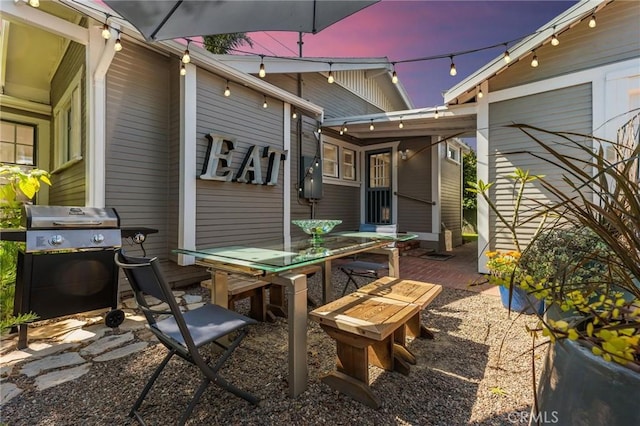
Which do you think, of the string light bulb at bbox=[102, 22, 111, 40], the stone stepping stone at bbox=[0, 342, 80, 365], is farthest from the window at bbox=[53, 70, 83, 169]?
the stone stepping stone at bbox=[0, 342, 80, 365]

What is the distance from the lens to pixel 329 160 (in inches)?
283

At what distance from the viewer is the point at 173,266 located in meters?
4.30

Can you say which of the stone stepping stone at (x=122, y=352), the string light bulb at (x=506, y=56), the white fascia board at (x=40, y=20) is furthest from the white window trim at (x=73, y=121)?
the string light bulb at (x=506, y=56)

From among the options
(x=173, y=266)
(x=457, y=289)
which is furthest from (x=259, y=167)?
(x=457, y=289)

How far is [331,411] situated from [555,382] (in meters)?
1.22

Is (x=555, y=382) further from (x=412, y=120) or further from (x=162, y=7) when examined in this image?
(x=412, y=120)

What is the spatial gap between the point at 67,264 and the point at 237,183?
250 cm

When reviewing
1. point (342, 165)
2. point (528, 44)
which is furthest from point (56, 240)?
point (528, 44)

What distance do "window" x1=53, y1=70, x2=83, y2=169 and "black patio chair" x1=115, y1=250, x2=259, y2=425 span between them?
3079mm

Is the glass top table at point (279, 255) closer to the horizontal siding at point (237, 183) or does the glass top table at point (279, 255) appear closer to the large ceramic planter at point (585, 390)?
the large ceramic planter at point (585, 390)

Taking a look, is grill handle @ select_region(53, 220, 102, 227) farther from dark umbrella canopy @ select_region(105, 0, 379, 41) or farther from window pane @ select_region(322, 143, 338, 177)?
window pane @ select_region(322, 143, 338, 177)

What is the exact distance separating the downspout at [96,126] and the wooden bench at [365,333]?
10.7ft

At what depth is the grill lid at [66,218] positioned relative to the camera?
2.56 meters

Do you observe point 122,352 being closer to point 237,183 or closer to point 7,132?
point 237,183
